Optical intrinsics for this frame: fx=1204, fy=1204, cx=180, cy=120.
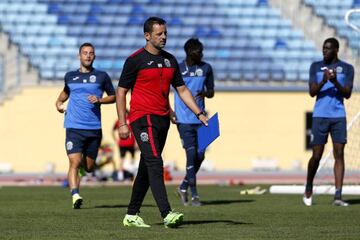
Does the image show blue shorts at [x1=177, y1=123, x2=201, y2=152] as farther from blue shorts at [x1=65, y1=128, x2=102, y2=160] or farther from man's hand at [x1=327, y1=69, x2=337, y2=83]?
man's hand at [x1=327, y1=69, x2=337, y2=83]

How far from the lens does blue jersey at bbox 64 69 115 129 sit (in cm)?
1548

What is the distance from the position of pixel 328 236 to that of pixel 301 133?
2154cm

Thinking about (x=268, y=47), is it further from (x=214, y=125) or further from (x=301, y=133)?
(x=214, y=125)

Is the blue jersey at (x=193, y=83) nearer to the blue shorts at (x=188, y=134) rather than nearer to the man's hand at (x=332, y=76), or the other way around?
the blue shorts at (x=188, y=134)

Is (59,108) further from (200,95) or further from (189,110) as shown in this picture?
(200,95)

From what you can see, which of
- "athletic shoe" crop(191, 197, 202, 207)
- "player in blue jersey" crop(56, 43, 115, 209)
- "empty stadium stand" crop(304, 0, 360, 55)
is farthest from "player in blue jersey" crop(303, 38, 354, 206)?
"empty stadium stand" crop(304, 0, 360, 55)

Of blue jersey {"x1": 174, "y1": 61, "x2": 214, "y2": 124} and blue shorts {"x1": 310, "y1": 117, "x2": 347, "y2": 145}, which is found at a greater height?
blue jersey {"x1": 174, "y1": 61, "x2": 214, "y2": 124}

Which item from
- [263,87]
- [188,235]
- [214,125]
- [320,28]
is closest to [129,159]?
[263,87]

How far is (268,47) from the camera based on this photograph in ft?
111

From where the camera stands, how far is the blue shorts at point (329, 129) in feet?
51.3

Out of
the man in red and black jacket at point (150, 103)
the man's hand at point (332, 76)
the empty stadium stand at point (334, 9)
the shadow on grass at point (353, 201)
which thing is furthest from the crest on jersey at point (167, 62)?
the empty stadium stand at point (334, 9)

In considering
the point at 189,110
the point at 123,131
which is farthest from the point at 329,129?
the point at 123,131

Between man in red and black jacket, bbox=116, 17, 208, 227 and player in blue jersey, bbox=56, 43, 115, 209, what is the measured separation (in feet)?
11.1

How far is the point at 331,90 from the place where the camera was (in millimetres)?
15734
